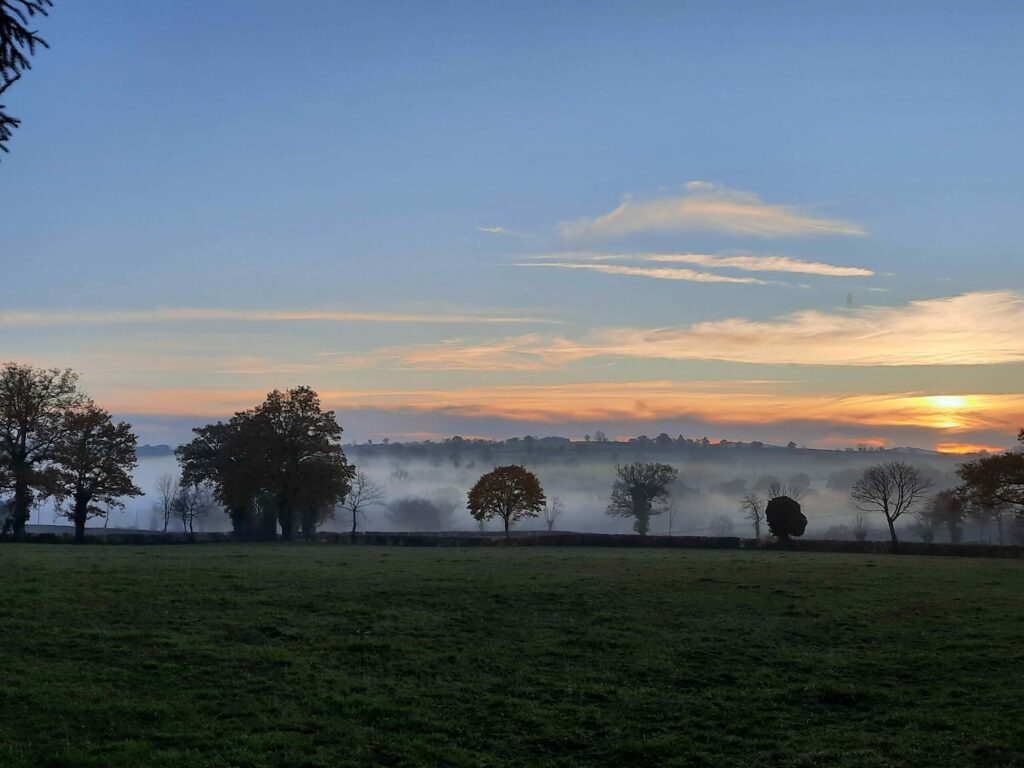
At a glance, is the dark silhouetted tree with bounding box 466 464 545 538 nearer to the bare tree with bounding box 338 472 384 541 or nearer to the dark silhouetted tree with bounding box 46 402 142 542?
the bare tree with bounding box 338 472 384 541

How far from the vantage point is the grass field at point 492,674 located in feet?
46.4

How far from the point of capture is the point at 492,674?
63.5 feet

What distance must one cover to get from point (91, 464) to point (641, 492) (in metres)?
74.4

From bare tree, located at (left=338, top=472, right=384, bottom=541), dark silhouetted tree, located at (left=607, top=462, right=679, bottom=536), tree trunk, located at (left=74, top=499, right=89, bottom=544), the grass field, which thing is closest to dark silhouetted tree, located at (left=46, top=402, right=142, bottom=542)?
tree trunk, located at (left=74, top=499, right=89, bottom=544)

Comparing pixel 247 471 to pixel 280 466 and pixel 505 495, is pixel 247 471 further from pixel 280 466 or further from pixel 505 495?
pixel 505 495

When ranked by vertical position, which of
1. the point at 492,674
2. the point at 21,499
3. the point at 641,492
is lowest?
the point at 492,674

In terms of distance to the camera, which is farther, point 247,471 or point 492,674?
point 247,471

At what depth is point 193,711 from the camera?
50.8 ft

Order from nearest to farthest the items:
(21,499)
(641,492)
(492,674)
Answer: (492,674)
(21,499)
(641,492)

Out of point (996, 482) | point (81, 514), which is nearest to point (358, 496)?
point (81, 514)

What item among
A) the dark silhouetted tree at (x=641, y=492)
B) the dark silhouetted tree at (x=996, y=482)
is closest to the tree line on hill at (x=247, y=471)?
the dark silhouetted tree at (x=996, y=482)

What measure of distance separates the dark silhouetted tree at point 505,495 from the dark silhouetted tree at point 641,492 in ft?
113

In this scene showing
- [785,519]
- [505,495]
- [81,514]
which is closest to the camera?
[81,514]

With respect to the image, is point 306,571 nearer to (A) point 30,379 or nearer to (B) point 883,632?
(B) point 883,632
